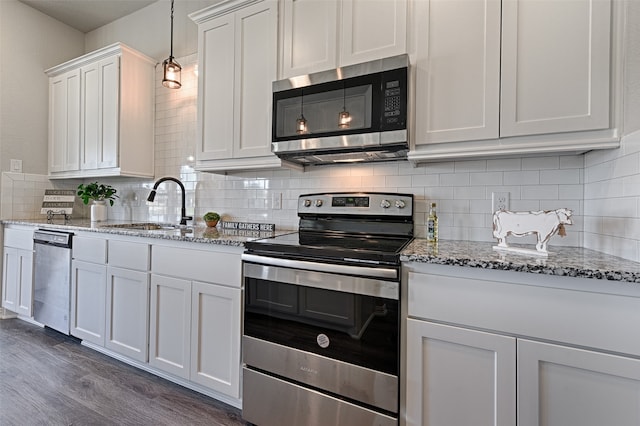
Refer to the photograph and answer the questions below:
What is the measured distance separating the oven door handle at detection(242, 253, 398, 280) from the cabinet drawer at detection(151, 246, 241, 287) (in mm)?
132

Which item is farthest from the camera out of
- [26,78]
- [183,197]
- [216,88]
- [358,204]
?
[26,78]

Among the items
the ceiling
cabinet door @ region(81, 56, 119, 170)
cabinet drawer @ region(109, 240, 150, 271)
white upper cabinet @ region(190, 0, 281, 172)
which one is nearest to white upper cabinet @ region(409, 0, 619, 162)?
white upper cabinet @ region(190, 0, 281, 172)

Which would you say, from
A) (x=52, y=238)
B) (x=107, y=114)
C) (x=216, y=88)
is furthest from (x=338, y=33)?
(x=52, y=238)

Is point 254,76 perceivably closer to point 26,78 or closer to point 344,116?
point 344,116

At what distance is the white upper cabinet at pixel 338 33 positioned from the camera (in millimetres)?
1589

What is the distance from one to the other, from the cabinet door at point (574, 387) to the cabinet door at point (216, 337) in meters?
1.24

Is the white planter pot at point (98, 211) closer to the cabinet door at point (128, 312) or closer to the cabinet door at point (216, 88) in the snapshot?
the cabinet door at point (128, 312)

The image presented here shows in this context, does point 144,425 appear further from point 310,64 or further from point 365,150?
point 310,64

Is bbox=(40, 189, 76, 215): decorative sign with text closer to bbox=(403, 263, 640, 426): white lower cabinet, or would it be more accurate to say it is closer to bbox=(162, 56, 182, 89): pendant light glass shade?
bbox=(162, 56, 182, 89): pendant light glass shade

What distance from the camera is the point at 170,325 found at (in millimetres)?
1830

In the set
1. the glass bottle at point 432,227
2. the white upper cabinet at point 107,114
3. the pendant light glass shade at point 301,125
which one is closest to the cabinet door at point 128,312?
the white upper cabinet at point 107,114

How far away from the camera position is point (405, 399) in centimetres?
124

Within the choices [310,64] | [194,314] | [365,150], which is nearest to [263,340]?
[194,314]

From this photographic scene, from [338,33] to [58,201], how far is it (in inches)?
129
